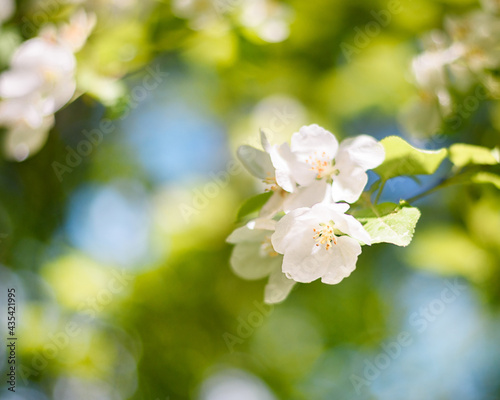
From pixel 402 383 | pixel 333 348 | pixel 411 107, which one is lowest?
pixel 402 383

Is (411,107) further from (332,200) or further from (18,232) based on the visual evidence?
(18,232)

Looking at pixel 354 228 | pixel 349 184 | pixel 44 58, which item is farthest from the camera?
pixel 44 58

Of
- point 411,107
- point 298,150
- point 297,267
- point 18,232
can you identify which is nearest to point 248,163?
point 298,150

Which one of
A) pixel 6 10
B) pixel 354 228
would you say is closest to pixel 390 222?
pixel 354 228

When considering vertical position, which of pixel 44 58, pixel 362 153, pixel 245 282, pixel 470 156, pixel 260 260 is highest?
pixel 44 58

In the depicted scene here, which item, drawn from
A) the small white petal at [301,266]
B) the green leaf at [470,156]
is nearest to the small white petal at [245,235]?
the small white petal at [301,266]

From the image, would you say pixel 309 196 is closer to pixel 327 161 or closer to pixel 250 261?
pixel 327 161

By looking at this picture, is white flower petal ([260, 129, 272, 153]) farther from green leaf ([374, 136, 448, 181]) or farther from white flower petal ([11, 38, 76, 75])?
white flower petal ([11, 38, 76, 75])
